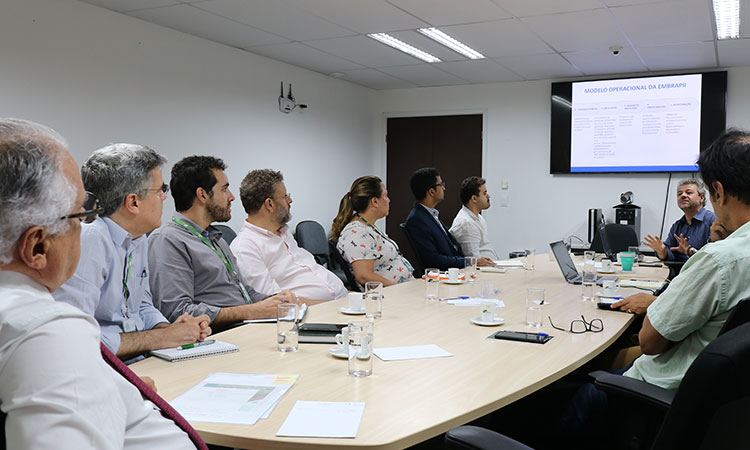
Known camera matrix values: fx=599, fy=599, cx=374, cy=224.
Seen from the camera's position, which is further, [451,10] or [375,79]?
[375,79]

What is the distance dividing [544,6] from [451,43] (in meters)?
1.34

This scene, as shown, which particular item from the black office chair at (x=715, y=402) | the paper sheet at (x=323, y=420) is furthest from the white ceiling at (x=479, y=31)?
the black office chair at (x=715, y=402)

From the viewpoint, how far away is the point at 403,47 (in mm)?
5926

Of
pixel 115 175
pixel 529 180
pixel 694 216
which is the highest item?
pixel 529 180

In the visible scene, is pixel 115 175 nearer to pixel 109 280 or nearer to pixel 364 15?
pixel 109 280

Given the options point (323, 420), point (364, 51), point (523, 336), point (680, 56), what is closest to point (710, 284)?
point (523, 336)

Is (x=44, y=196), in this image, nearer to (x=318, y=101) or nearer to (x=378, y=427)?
(x=378, y=427)

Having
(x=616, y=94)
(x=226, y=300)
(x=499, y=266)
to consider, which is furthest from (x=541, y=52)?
(x=226, y=300)

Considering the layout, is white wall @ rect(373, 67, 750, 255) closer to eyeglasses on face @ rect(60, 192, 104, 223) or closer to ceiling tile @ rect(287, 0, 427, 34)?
ceiling tile @ rect(287, 0, 427, 34)

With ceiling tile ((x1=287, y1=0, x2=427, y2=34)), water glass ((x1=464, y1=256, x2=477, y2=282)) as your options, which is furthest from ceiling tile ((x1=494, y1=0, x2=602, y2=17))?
water glass ((x1=464, y1=256, x2=477, y2=282))

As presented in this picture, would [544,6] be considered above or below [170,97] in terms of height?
above

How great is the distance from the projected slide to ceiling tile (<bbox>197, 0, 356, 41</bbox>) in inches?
127

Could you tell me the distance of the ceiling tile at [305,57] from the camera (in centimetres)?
595

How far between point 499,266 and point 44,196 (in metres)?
3.79
